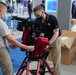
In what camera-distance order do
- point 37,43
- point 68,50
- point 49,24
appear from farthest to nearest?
point 68,50 < point 49,24 < point 37,43

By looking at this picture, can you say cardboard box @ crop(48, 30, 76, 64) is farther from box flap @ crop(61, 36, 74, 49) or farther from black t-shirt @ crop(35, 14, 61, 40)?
black t-shirt @ crop(35, 14, 61, 40)

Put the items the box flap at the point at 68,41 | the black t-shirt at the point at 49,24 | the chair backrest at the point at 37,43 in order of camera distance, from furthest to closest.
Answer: the box flap at the point at 68,41, the black t-shirt at the point at 49,24, the chair backrest at the point at 37,43

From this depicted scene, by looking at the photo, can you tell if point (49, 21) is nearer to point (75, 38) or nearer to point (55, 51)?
point (55, 51)

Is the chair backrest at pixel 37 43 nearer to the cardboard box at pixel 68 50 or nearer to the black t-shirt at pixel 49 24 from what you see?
the black t-shirt at pixel 49 24

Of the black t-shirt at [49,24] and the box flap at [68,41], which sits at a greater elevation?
the black t-shirt at [49,24]

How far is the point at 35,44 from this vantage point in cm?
244

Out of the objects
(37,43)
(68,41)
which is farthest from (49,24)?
(68,41)

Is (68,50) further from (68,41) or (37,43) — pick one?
(37,43)

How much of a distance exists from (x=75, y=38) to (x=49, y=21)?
1812 millimetres

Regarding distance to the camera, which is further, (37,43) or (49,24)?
(49,24)

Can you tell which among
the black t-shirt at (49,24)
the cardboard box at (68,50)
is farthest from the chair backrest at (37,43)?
the cardboard box at (68,50)

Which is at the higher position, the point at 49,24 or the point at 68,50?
the point at 49,24

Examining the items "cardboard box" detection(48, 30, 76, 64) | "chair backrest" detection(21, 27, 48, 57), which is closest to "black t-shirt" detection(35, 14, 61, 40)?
"chair backrest" detection(21, 27, 48, 57)

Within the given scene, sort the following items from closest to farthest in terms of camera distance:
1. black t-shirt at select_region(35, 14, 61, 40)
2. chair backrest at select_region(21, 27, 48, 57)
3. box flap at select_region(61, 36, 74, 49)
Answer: chair backrest at select_region(21, 27, 48, 57), black t-shirt at select_region(35, 14, 61, 40), box flap at select_region(61, 36, 74, 49)
